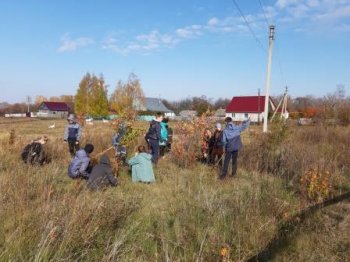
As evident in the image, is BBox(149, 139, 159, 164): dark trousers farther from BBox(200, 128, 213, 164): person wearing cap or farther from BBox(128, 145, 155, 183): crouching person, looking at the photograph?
BBox(128, 145, 155, 183): crouching person

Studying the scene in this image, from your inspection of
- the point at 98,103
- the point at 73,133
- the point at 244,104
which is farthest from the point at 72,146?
the point at 244,104

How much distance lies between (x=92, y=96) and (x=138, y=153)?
55615mm

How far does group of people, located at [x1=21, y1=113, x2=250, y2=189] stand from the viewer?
7867 mm

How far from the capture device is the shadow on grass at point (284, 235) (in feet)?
15.1

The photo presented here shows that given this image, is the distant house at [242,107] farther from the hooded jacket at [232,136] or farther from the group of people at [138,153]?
the hooded jacket at [232,136]

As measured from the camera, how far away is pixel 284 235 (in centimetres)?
527

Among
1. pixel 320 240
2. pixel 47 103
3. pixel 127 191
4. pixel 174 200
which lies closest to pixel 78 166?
pixel 127 191

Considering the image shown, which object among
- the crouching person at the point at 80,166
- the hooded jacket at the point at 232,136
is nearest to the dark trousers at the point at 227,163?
the hooded jacket at the point at 232,136

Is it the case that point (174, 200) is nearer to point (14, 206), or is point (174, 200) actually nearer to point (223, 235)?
point (223, 235)

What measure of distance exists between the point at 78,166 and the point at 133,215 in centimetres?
330

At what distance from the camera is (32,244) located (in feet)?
12.8

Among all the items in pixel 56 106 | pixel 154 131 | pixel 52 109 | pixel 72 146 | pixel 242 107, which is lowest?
pixel 72 146

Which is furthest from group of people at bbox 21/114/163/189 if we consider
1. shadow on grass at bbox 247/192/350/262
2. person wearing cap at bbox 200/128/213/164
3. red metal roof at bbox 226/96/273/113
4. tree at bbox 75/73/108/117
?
red metal roof at bbox 226/96/273/113

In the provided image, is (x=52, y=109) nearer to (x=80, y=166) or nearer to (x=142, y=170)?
(x=80, y=166)
